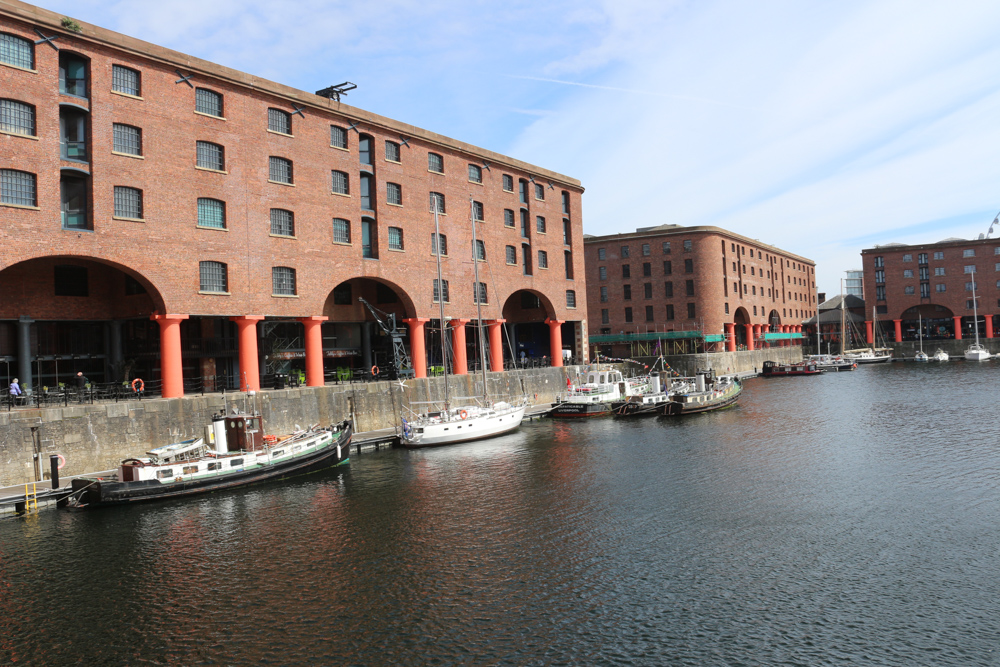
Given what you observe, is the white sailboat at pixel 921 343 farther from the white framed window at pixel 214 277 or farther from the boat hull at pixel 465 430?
→ the white framed window at pixel 214 277

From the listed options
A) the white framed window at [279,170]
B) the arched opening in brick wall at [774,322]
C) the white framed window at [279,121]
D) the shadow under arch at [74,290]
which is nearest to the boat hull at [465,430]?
the shadow under arch at [74,290]

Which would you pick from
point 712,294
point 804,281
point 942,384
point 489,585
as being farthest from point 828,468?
point 804,281

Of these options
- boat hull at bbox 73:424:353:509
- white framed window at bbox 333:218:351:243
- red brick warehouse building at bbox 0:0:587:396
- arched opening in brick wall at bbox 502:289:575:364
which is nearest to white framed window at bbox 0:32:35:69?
red brick warehouse building at bbox 0:0:587:396

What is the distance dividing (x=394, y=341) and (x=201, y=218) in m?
17.2

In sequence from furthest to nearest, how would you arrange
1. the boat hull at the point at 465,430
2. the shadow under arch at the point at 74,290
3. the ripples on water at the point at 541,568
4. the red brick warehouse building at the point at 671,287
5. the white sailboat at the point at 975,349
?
the white sailboat at the point at 975,349 → the red brick warehouse building at the point at 671,287 → the boat hull at the point at 465,430 → the shadow under arch at the point at 74,290 → the ripples on water at the point at 541,568

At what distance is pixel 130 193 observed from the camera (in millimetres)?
36875

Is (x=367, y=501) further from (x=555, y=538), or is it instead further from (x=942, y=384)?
(x=942, y=384)

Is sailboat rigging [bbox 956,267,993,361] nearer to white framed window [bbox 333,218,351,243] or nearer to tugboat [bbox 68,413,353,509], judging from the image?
white framed window [bbox 333,218,351,243]

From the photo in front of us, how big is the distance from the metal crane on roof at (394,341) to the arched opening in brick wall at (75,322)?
49.8 ft

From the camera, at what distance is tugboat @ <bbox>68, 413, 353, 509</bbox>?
29328mm

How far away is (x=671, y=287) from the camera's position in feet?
339

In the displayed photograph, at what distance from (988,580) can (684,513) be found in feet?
30.9

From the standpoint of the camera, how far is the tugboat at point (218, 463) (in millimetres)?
29328

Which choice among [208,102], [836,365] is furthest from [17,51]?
[836,365]
